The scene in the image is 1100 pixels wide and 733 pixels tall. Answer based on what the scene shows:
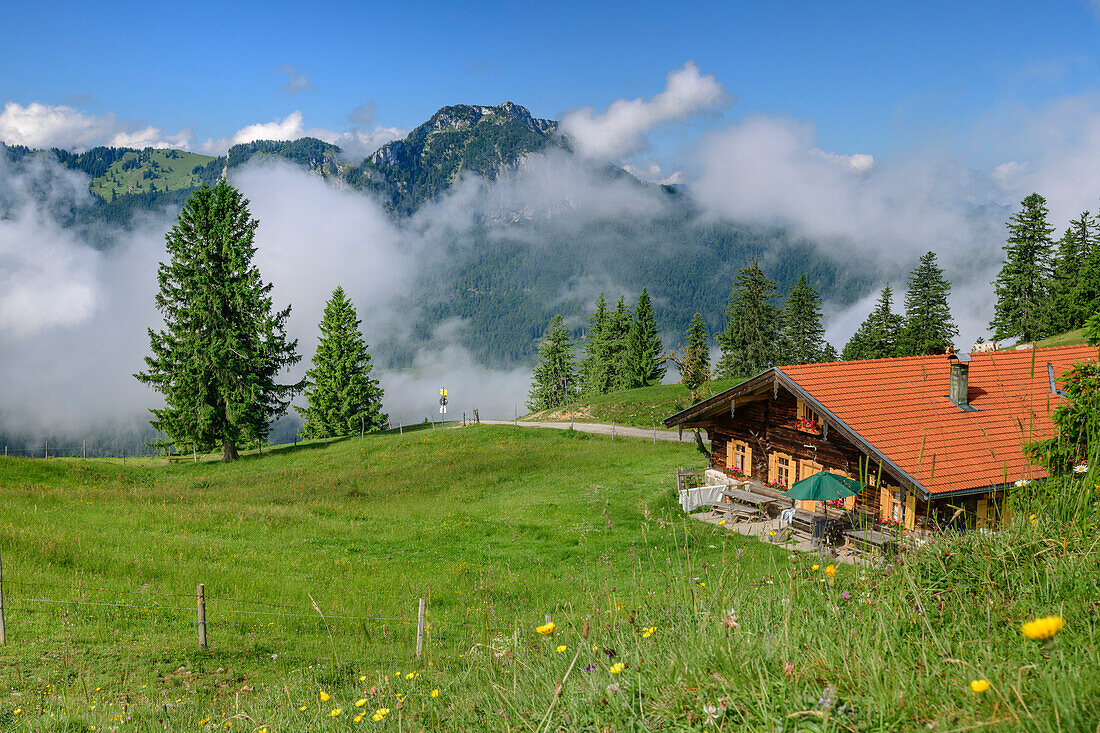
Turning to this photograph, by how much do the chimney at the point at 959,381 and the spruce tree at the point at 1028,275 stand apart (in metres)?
45.3

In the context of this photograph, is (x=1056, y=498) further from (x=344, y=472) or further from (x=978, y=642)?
(x=344, y=472)

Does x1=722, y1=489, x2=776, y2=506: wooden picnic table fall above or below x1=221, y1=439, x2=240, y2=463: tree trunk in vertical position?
below

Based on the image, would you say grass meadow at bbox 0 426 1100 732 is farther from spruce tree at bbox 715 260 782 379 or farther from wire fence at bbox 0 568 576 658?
spruce tree at bbox 715 260 782 379

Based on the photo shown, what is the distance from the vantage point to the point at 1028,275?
5719 cm

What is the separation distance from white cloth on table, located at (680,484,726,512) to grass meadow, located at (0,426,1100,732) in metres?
1.31

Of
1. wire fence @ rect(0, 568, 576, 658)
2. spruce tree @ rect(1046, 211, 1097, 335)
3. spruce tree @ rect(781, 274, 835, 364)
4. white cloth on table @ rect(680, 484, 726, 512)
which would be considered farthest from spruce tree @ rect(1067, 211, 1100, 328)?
wire fence @ rect(0, 568, 576, 658)

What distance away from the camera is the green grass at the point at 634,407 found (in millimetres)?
51969

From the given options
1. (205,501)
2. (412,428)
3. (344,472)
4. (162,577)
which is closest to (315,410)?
(412,428)

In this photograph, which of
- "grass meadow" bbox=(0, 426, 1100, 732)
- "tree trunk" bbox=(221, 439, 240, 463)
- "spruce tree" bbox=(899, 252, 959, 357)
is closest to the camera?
"grass meadow" bbox=(0, 426, 1100, 732)

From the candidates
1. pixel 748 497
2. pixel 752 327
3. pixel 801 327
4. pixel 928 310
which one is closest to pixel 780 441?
pixel 748 497

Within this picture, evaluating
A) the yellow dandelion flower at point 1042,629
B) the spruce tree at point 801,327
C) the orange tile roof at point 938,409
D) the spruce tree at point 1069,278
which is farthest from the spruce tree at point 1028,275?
the yellow dandelion flower at point 1042,629

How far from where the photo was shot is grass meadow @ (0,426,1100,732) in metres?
2.46

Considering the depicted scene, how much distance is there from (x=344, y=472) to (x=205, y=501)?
11073mm

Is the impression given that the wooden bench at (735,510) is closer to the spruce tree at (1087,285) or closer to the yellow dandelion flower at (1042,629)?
the yellow dandelion flower at (1042,629)
